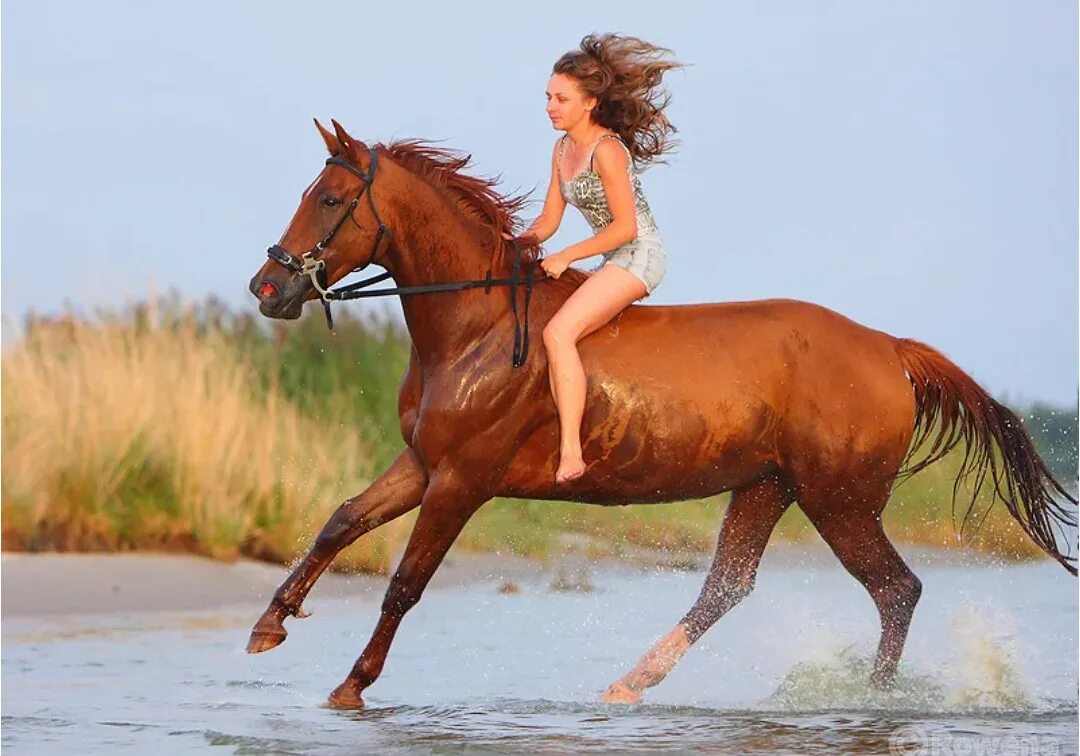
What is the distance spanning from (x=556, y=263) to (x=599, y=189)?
349mm

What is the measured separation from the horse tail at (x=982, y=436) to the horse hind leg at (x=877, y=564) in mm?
286

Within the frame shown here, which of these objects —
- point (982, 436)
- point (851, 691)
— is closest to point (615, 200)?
point (982, 436)

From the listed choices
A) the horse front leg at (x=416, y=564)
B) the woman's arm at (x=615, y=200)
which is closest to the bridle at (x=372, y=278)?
the woman's arm at (x=615, y=200)

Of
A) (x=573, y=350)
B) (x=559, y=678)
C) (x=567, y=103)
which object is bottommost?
(x=559, y=678)

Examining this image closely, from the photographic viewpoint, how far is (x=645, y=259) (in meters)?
7.76

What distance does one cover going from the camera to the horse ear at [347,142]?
7.47 m

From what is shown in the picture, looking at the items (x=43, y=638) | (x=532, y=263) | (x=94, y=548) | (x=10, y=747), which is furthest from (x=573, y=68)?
(x=94, y=548)

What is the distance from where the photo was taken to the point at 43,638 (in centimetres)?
1002

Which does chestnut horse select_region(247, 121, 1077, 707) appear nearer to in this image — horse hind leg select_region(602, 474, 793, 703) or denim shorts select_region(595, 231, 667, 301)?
horse hind leg select_region(602, 474, 793, 703)

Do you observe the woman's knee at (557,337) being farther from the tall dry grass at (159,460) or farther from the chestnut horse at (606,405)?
the tall dry grass at (159,460)

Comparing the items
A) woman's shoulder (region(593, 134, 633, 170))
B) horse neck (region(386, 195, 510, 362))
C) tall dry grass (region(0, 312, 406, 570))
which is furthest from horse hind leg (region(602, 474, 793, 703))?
tall dry grass (region(0, 312, 406, 570))

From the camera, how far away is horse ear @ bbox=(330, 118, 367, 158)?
294 inches

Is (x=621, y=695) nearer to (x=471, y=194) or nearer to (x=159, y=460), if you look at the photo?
(x=471, y=194)

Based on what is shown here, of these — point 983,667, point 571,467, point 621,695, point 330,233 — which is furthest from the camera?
point 983,667
